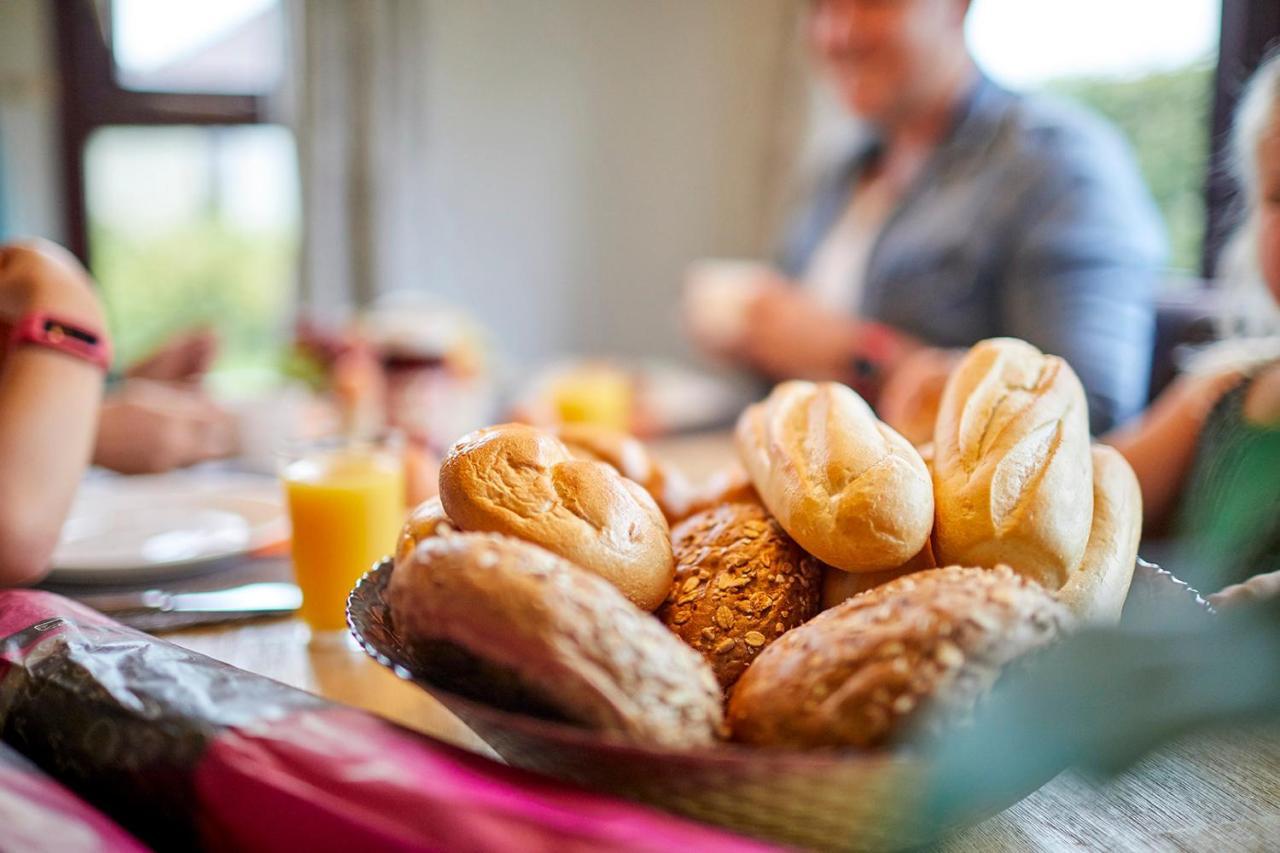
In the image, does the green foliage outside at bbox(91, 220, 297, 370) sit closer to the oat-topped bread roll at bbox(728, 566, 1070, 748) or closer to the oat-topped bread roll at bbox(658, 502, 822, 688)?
the oat-topped bread roll at bbox(658, 502, 822, 688)

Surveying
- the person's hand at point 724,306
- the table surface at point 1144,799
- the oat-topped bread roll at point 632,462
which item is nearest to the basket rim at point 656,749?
the table surface at point 1144,799

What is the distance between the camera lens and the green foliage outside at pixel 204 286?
3436 mm

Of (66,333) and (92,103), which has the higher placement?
(92,103)

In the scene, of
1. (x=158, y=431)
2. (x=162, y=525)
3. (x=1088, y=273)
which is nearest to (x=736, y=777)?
(x=162, y=525)

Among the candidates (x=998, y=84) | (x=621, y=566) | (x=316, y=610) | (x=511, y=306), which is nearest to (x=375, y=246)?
(x=511, y=306)

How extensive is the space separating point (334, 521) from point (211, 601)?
121 mm

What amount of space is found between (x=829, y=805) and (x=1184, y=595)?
0.27 metres

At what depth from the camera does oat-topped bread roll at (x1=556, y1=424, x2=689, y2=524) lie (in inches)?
28.3

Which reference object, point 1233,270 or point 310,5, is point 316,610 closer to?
point 1233,270

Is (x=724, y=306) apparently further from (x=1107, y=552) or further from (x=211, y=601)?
(x=1107, y=552)

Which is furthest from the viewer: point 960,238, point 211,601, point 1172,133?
point 1172,133

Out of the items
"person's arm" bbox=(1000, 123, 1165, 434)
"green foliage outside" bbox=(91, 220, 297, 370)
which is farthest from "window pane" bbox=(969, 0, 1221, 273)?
"green foliage outside" bbox=(91, 220, 297, 370)

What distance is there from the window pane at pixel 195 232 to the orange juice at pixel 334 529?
2.75 meters

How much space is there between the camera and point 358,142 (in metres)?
3.32
